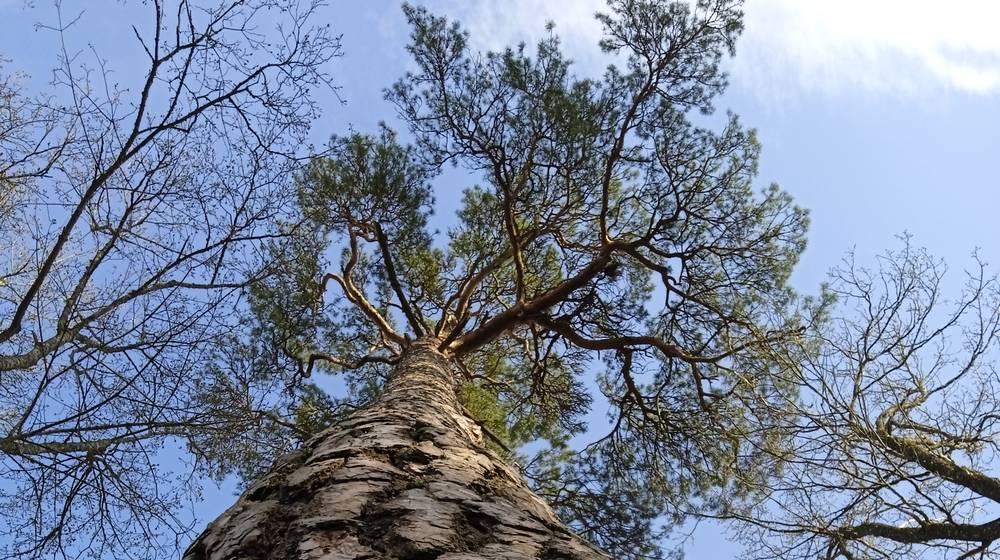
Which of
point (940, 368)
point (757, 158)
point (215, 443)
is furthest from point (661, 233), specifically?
point (215, 443)

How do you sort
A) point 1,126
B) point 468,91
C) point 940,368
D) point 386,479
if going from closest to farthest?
1. point 386,479
2. point 1,126
3. point 940,368
4. point 468,91

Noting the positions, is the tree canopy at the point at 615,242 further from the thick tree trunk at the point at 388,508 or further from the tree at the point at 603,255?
the thick tree trunk at the point at 388,508

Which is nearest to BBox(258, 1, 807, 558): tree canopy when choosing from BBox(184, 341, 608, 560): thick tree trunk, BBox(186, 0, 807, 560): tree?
BBox(186, 0, 807, 560): tree

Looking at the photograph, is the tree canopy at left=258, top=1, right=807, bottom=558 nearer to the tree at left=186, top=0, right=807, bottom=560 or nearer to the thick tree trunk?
the tree at left=186, top=0, right=807, bottom=560

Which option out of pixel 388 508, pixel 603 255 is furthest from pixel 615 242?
pixel 388 508

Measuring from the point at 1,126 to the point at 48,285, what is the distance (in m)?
1.08

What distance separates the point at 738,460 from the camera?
21.7ft

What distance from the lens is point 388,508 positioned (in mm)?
1514

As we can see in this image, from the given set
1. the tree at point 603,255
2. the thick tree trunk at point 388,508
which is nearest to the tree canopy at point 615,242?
the tree at point 603,255

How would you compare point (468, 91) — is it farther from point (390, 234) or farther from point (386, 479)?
point (386, 479)

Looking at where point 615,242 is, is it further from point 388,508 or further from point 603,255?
point 388,508

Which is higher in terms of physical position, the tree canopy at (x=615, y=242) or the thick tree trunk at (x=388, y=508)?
the tree canopy at (x=615, y=242)

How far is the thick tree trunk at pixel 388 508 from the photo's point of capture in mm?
1322

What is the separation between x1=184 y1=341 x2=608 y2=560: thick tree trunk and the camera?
1.32 m
